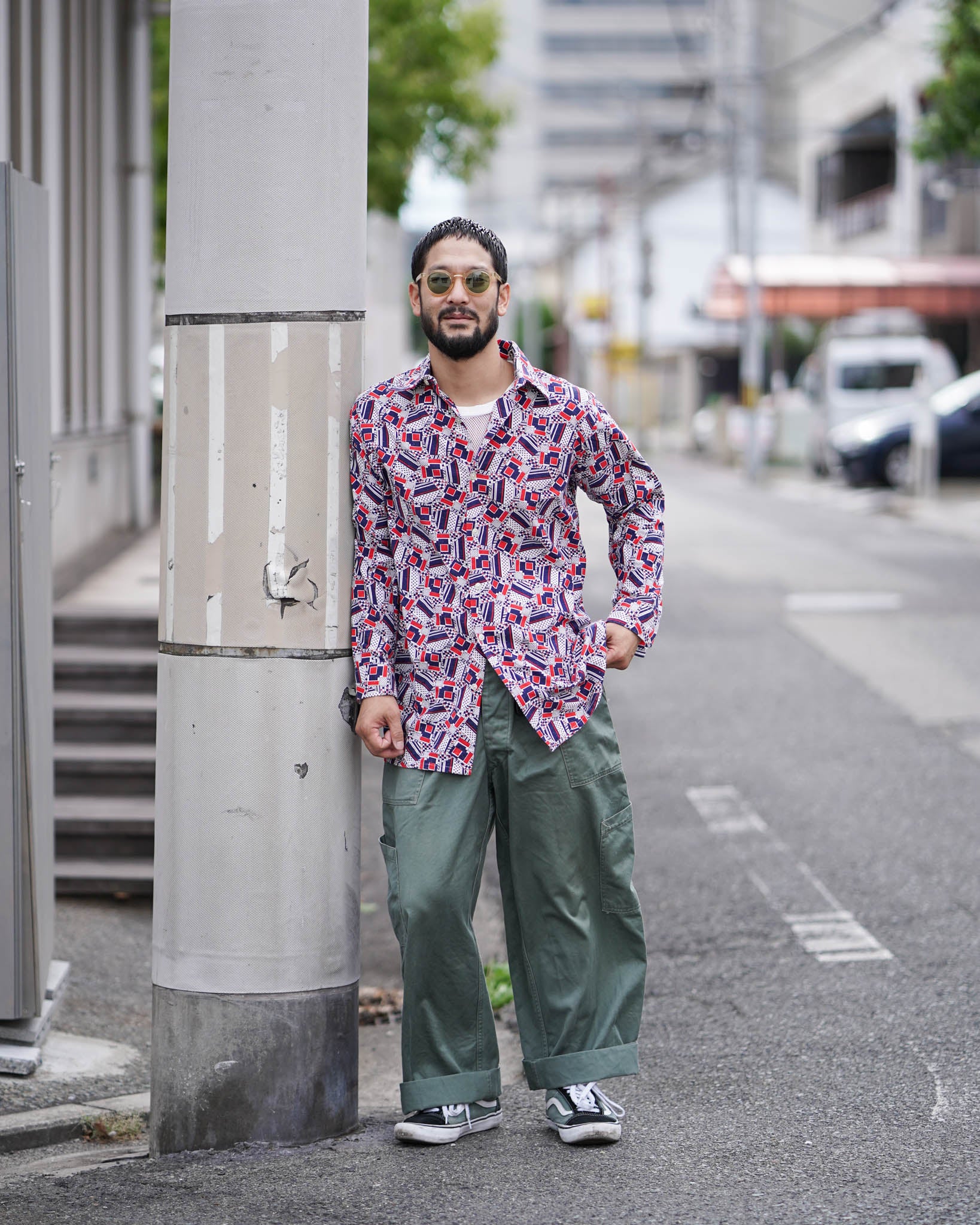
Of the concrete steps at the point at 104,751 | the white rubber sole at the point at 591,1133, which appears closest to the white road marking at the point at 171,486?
the white rubber sole at the point at 591,1133

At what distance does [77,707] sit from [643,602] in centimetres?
366

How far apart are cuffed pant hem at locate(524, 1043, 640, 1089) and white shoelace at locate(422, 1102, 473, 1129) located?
0.17m

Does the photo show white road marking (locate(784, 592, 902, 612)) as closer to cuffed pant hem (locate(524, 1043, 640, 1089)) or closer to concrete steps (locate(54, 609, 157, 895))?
concrete steps (locate(54, 609, 157, 895))

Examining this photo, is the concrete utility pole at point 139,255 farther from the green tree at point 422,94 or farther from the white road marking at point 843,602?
the green tree at point 422,94

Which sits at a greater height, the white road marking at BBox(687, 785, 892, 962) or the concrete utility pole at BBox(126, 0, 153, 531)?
the concrete utility pole at BBox(126, 0, 153, 531)

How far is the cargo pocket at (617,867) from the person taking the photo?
368 cm

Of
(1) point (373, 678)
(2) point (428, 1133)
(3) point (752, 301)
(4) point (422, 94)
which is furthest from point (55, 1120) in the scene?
(3) point (752, 301)

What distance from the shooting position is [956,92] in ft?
61.4

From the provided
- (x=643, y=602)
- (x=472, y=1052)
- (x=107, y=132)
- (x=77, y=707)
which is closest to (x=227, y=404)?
(x=643, y=602)

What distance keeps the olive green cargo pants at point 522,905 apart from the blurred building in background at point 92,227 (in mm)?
4859

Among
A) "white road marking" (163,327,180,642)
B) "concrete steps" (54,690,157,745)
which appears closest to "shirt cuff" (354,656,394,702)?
"white road marking" (163,327,180,642)

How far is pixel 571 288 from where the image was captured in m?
82.8

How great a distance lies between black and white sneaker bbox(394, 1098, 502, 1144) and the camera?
11.9ft

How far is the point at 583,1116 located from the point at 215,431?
1.62 m
